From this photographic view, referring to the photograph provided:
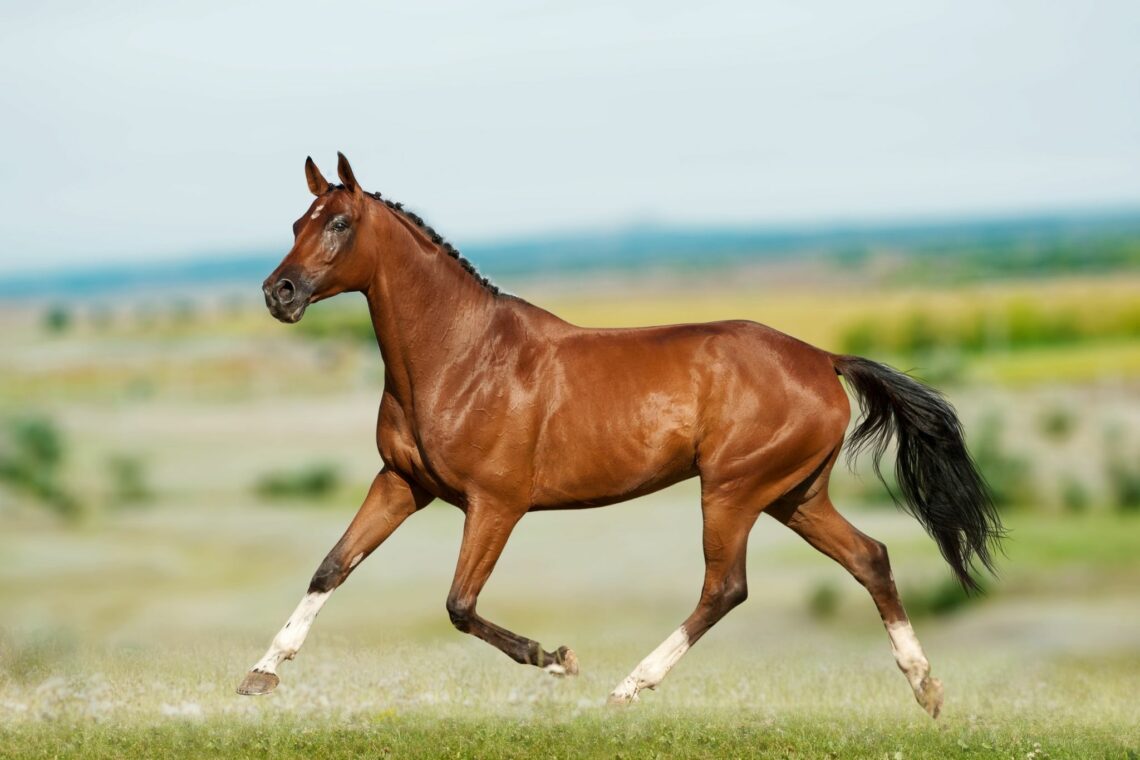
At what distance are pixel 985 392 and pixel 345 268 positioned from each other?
1976 centimetres

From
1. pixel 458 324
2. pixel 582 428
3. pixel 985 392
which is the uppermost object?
pixel 458 324

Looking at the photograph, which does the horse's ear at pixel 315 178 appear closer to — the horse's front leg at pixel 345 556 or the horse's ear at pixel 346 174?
the horse's ear at pixel 346 174

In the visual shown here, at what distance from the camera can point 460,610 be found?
6777 mm

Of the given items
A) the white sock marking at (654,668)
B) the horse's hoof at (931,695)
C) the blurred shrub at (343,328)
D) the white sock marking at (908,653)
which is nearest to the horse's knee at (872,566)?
the white sock marking at (908,653)

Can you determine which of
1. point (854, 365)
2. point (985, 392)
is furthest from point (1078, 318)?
point (854, 365)

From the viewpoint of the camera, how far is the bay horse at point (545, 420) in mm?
6832

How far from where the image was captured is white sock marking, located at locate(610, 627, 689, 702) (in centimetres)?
700

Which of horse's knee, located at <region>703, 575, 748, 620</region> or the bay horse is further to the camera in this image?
horse's knee, located at <region>703, 575, 748, 620</region>

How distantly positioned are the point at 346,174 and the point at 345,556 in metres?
1.87

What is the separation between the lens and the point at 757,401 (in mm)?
7027

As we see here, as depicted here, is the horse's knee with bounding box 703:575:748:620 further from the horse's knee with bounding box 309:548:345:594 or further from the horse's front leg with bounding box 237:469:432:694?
the horse's knee with bounding box 309:548:345:594

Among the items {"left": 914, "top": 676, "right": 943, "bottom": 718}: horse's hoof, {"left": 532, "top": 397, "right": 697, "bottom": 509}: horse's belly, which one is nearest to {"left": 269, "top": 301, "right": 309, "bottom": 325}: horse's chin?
{"left": 532, "top": 397, "right": 697, "bottom": 509}: horse's belly

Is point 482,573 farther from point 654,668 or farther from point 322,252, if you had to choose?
point 322,252

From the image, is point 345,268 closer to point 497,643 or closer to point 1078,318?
point 497,643
